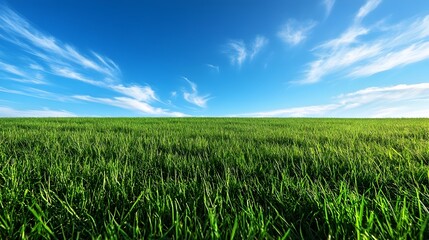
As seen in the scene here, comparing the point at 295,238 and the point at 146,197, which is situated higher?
the point at 146,197

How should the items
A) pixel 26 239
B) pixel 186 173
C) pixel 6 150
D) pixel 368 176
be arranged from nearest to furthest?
pixel 26 239 < pixel 368 176 < pixel 186 173 < pixel 6 150

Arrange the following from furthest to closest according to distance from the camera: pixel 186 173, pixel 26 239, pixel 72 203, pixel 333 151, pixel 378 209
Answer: pixel 333 151, pixel 186 173, pixel 72 203, pixel 378 209, pixel 26 239

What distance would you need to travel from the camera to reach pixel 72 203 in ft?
4.45

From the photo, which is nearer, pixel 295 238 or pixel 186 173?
pixel 295 238

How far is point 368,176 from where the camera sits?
188 centimetres

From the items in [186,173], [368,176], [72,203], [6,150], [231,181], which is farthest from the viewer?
[6,150]

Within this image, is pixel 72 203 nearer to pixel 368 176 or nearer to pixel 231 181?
pixel 231 181

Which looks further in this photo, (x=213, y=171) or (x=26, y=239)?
(x=213, y=171)

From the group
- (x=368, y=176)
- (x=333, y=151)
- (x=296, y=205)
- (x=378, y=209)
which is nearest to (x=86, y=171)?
(x=296, y=205)

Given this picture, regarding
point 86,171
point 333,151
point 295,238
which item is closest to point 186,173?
point 86,171

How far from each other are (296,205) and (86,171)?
1.64 metres

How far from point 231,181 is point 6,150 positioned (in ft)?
10.5

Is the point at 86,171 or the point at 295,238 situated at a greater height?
the point at 86,171

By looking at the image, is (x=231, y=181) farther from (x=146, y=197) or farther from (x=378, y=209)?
(x=378, y=209)
